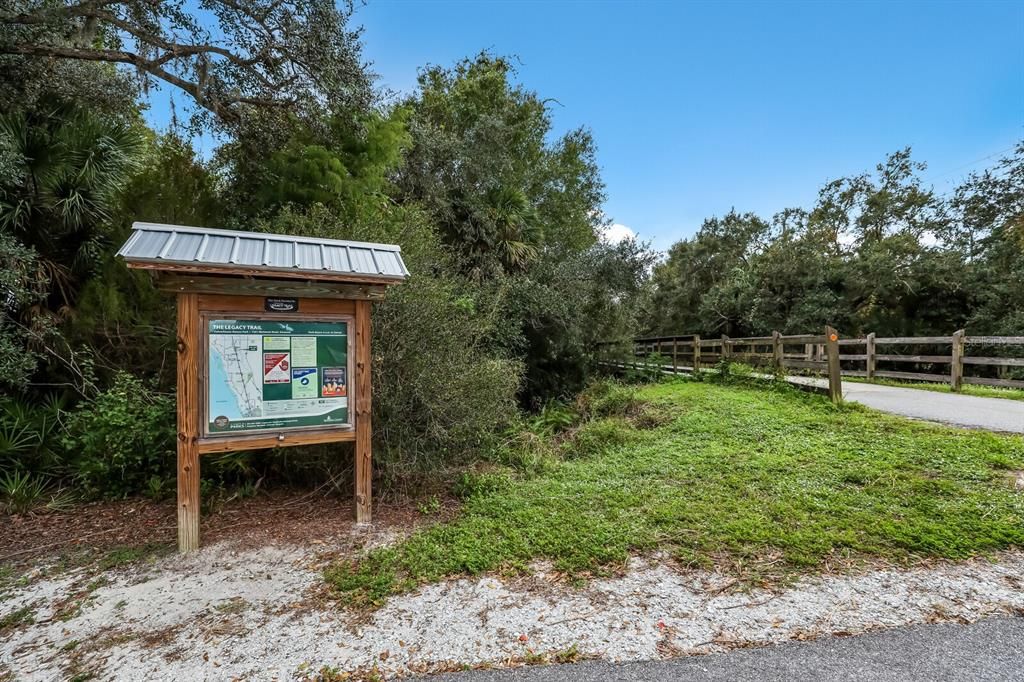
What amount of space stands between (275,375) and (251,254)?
0.85 metres

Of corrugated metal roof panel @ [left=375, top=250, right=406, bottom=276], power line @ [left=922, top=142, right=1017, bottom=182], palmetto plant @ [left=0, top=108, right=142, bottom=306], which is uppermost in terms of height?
power line @ [left=922, top=142, right=1017, bottom=182]

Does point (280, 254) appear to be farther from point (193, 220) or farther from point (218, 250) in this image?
point (193, 220)

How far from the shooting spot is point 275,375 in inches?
128

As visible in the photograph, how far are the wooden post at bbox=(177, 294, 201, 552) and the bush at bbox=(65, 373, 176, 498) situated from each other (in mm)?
1360

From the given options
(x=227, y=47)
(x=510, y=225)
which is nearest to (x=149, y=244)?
(x=227, y=47)

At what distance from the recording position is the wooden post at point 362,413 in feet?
11.5

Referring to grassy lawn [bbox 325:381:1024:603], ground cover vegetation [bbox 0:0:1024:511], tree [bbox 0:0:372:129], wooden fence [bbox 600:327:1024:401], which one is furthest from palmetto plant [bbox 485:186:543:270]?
grassy lawn [bbox 325:381:1024:603]

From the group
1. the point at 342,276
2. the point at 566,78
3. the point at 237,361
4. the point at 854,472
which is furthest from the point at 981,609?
the point at 566,78

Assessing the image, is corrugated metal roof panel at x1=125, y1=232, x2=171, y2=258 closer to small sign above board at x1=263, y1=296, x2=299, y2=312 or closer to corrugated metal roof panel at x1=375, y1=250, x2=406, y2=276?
small sign above board at x1=263, y1=296, x2=299, y2=312

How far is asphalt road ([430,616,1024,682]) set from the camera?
1.83 meters

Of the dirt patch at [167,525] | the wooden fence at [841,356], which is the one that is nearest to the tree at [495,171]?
the wooden fence at [841,356]

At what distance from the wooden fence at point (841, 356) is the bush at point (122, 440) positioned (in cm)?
834

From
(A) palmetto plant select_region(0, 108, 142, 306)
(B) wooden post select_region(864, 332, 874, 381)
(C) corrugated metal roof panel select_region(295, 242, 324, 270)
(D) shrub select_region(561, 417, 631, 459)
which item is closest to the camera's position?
(C) corrugated metal roof panel select_region(295, 242, 324, 270)

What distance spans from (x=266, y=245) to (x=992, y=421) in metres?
8.07
